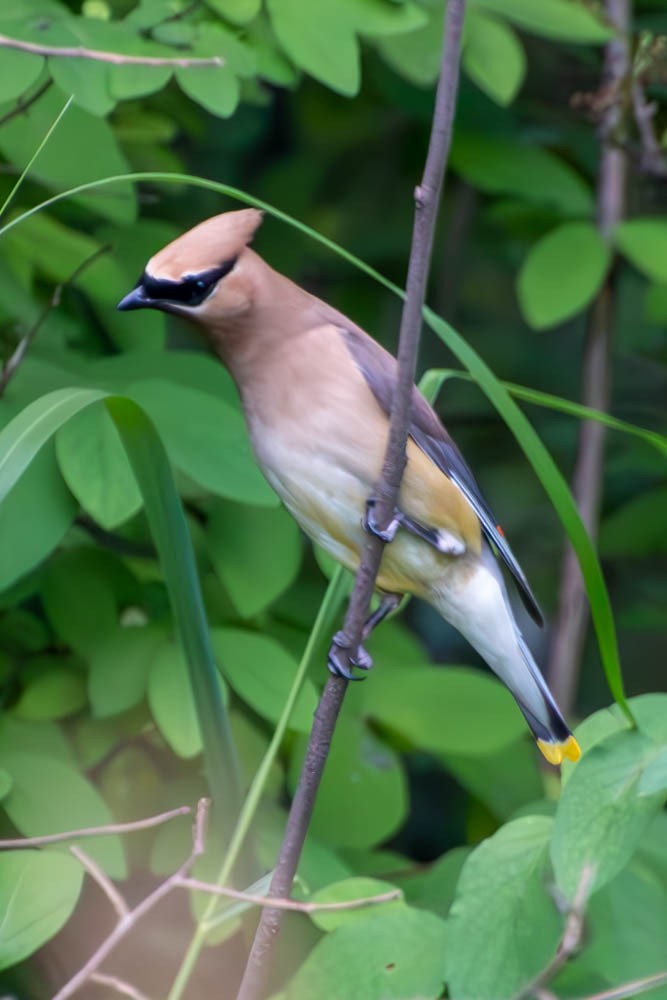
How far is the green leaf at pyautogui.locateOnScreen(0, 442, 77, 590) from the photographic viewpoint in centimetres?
196

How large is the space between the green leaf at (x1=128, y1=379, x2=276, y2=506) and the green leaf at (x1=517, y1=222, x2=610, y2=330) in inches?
35.3

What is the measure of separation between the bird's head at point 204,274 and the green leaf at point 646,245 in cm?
123

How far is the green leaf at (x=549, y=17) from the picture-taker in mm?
2633

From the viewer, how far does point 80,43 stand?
7.11 feet

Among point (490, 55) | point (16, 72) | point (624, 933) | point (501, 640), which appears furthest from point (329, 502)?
point (490, 55)

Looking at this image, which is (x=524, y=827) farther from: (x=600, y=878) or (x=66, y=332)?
(x=66, y=332)

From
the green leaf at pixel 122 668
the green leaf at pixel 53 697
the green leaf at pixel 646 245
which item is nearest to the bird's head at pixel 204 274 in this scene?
the green leaf at pixel 122 668

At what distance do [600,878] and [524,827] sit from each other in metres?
0.18

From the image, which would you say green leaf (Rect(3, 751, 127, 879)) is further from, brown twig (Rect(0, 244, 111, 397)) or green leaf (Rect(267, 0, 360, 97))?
green leaf (Rect(267, 0, 360, 97))

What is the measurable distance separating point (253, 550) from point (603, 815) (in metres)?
0.96

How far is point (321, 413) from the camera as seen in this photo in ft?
6.48

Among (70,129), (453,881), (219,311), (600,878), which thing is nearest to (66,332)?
(70,129)

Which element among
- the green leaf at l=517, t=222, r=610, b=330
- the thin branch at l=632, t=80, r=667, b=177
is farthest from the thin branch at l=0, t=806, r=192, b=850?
the thin branch at l=632, t=80, r=667, b=177

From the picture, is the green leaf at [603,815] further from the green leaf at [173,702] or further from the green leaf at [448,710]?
the green leaf at [448,710]
